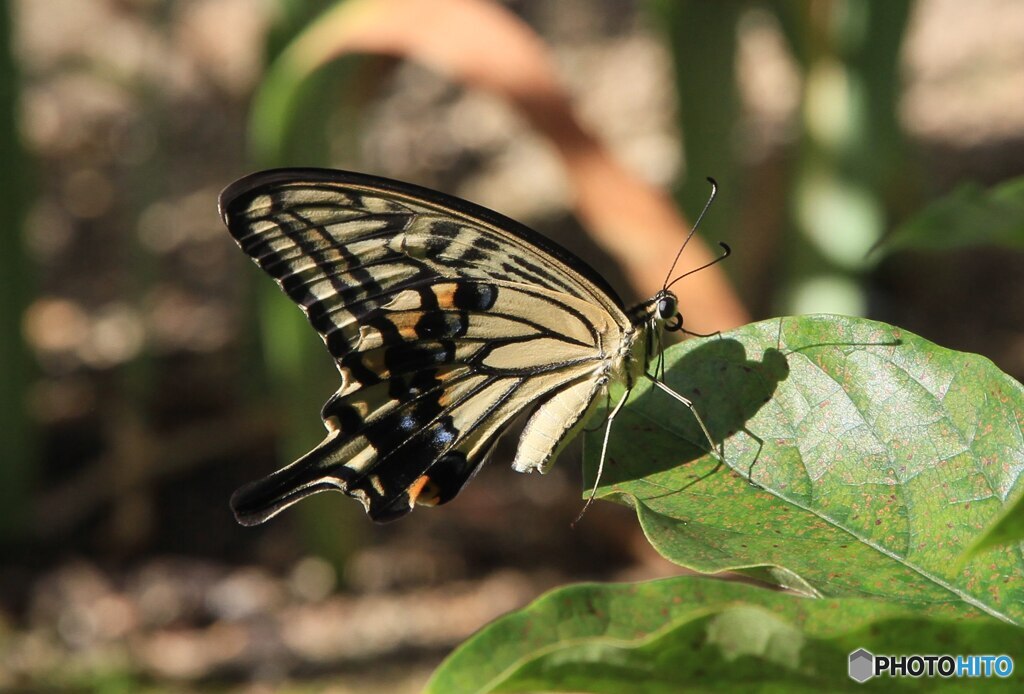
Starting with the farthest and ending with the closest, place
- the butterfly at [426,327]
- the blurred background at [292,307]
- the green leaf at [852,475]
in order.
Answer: the blurred background at [292,307] → the butterfly at [426,327] → the green leaf at [852,475]

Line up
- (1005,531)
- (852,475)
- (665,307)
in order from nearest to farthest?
(1005,531)
(852,475)
(665,307)

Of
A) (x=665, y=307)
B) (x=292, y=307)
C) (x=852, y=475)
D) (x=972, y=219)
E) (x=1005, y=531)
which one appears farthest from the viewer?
(x=292, y=307)

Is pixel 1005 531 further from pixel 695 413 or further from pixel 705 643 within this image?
pixel 695 413

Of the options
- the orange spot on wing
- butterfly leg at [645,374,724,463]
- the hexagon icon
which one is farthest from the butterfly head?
the hexagon icon

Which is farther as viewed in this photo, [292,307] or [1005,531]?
[292,307]

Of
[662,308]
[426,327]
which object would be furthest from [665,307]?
[426,327]

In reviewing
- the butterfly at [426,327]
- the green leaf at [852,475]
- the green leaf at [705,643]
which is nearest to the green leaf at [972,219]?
the green leaf at [852,475]

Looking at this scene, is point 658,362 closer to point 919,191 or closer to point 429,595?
point 429,595

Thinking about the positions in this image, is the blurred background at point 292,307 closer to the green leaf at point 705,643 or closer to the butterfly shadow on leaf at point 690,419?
the butterfly shadow on leaf at point 690,419
